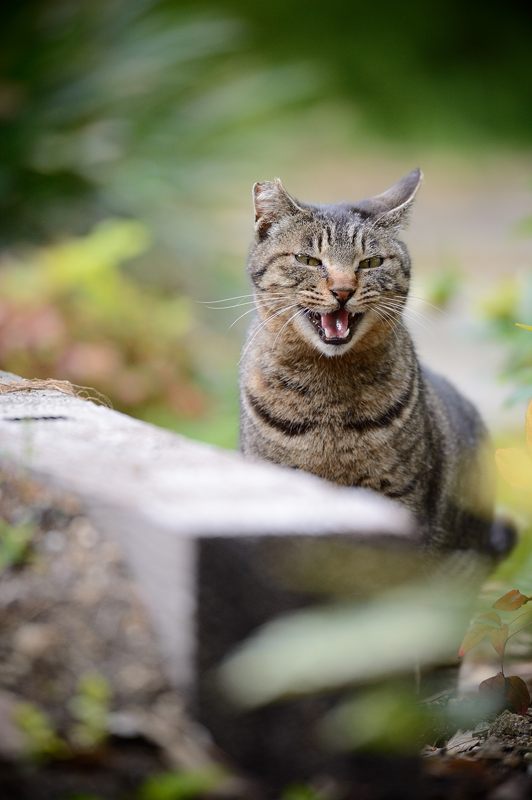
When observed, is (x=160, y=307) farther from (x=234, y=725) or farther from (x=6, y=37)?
(x=234, y=725)

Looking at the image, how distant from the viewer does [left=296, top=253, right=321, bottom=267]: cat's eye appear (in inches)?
111

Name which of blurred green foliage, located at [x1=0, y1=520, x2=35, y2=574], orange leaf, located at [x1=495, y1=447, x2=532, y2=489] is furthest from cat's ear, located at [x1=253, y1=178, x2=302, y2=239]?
blurred green foliage, located at [x1=0, y1=520, x2=35, y2=574]

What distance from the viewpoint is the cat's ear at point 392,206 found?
293 centimetres

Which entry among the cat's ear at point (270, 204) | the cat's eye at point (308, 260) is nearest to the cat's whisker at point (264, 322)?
the cat's eye at point (308, 260)

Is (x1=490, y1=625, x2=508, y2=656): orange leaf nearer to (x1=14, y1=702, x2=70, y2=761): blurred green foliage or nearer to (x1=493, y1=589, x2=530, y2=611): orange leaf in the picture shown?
(x1=493, y1=589, x2=530, y2=611): orange leaf

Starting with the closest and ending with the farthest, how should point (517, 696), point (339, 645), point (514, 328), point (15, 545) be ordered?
point (339, 645), point (15, 545), point (517, 696), point (514, 328)

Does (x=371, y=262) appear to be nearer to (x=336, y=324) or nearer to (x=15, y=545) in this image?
(x=336, y=324)

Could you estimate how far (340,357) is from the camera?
2.84 m

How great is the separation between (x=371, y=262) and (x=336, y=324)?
237 millimetres

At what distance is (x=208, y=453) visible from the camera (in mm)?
1934

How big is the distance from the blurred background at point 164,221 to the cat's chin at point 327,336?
48 centimetres

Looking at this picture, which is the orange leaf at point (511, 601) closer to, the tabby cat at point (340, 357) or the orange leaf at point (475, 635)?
the orange leaf at point (475, 635)

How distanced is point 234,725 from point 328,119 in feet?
33.9

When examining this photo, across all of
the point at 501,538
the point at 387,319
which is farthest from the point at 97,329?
the point at 387,319
